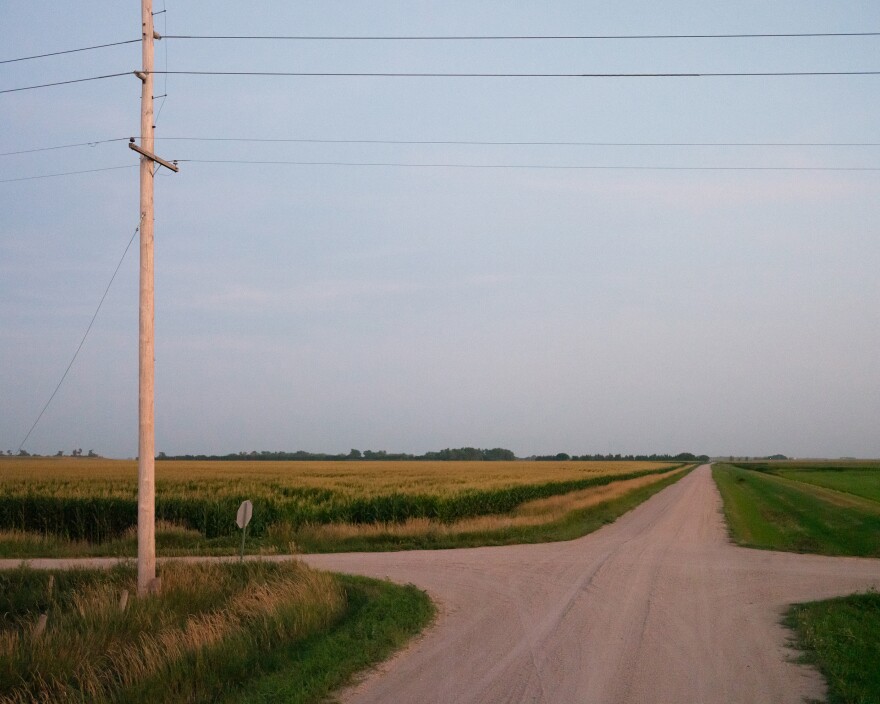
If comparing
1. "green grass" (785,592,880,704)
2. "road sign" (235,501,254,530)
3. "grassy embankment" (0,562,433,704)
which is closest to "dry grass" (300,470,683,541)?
"road sign" (235,501,254,530)

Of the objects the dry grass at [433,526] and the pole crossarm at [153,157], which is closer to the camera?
the pole crossarm at [153,157]

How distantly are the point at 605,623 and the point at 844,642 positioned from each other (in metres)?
3.04

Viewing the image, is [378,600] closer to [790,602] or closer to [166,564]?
[166,564]

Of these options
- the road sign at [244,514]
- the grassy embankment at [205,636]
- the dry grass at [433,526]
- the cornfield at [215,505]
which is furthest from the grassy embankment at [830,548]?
the cornfield at [215,505]

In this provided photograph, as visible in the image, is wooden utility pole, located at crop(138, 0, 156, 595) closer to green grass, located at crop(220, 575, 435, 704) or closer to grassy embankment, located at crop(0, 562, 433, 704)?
grassy embankment, located at crop(0, 562, 433, 704)

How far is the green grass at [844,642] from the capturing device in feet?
28.3

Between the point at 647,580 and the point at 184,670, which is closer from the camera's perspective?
the point at 184,670

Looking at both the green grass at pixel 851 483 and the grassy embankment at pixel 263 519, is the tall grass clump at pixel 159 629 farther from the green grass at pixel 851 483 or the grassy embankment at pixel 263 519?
the green grass at pixel 851 483

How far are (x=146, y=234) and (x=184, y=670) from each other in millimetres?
6599

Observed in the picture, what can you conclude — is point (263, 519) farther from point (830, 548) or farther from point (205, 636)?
point (830, 548)

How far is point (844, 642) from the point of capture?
1078cm

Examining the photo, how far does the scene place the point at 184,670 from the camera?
343 inches

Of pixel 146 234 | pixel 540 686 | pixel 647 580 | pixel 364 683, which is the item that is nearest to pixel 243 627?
pixel 364 683

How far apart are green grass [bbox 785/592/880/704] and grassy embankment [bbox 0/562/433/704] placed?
500 cm
